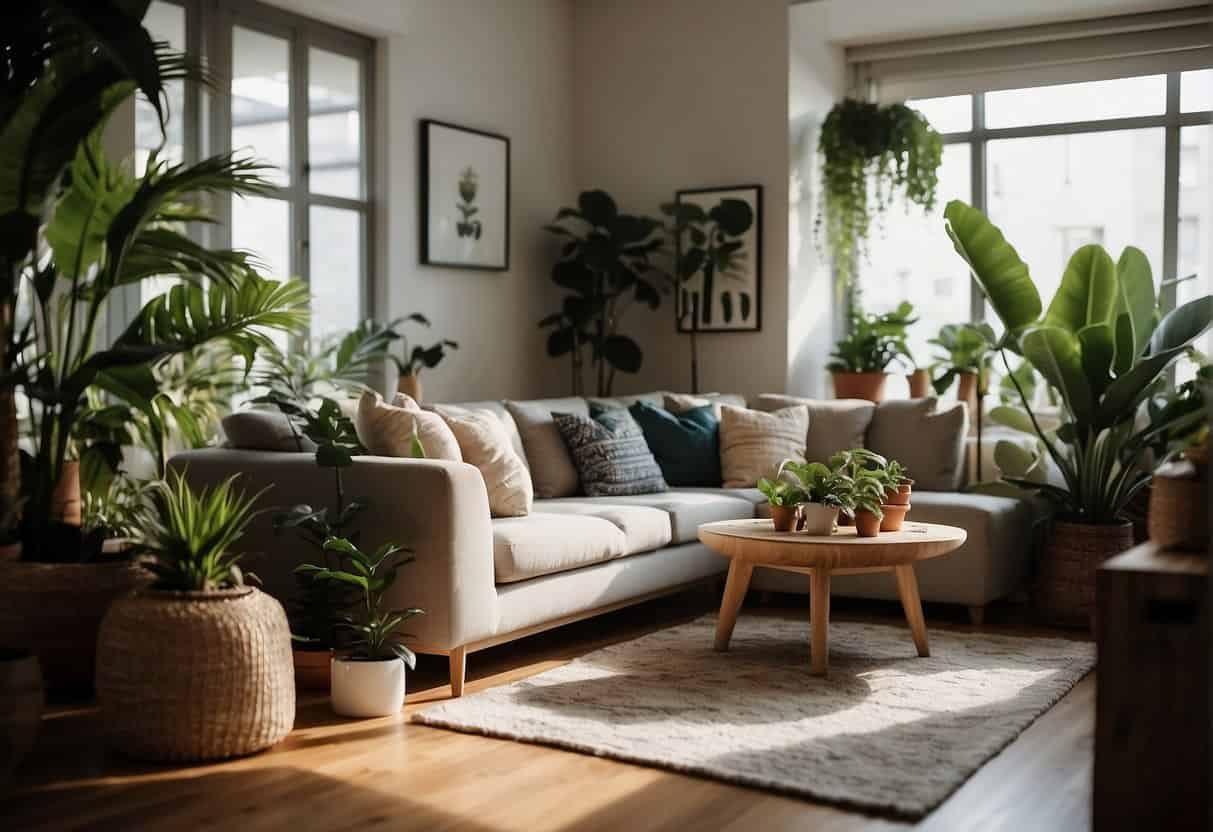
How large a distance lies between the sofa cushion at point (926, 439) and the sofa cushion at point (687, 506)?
77 centimetres

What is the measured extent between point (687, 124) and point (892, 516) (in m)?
3.19

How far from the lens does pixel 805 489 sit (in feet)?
14.1

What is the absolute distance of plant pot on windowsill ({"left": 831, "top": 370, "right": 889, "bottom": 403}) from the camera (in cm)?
647

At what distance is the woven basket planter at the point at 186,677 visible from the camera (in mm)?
3209

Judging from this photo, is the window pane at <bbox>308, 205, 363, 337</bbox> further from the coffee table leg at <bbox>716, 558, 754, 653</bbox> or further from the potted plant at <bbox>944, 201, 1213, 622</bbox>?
the potted plant at <bbox>944, 201, 1213, 622</bbox>

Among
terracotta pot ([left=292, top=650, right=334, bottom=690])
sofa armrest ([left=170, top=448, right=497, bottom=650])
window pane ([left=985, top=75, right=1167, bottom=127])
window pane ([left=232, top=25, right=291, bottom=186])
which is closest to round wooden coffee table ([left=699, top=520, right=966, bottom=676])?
sofa armrest ([left=170, top=448, right=497, bottom=650])

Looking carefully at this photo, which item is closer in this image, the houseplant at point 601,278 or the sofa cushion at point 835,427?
the sofa cushion at point 835,427

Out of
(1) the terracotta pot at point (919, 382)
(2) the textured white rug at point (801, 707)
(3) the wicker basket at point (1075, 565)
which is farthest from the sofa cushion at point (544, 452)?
(1) the terracotta pot at point (919, 382)

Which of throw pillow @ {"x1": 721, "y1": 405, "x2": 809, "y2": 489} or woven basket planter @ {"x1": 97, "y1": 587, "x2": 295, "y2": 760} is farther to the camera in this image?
throw pillow @ {"x1": 721, "y1": 405, "x2": 809, "y2": 489}

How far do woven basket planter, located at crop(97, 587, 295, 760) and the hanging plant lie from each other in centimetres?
419

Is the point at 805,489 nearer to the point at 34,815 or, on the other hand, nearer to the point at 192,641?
the point at 192,641

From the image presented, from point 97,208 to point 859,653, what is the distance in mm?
2810

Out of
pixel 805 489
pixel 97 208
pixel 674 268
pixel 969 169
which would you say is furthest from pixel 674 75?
pixel 97 208

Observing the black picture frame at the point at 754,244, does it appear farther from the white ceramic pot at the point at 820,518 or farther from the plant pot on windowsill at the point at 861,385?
the white ceramic pot at the point at 820,518
